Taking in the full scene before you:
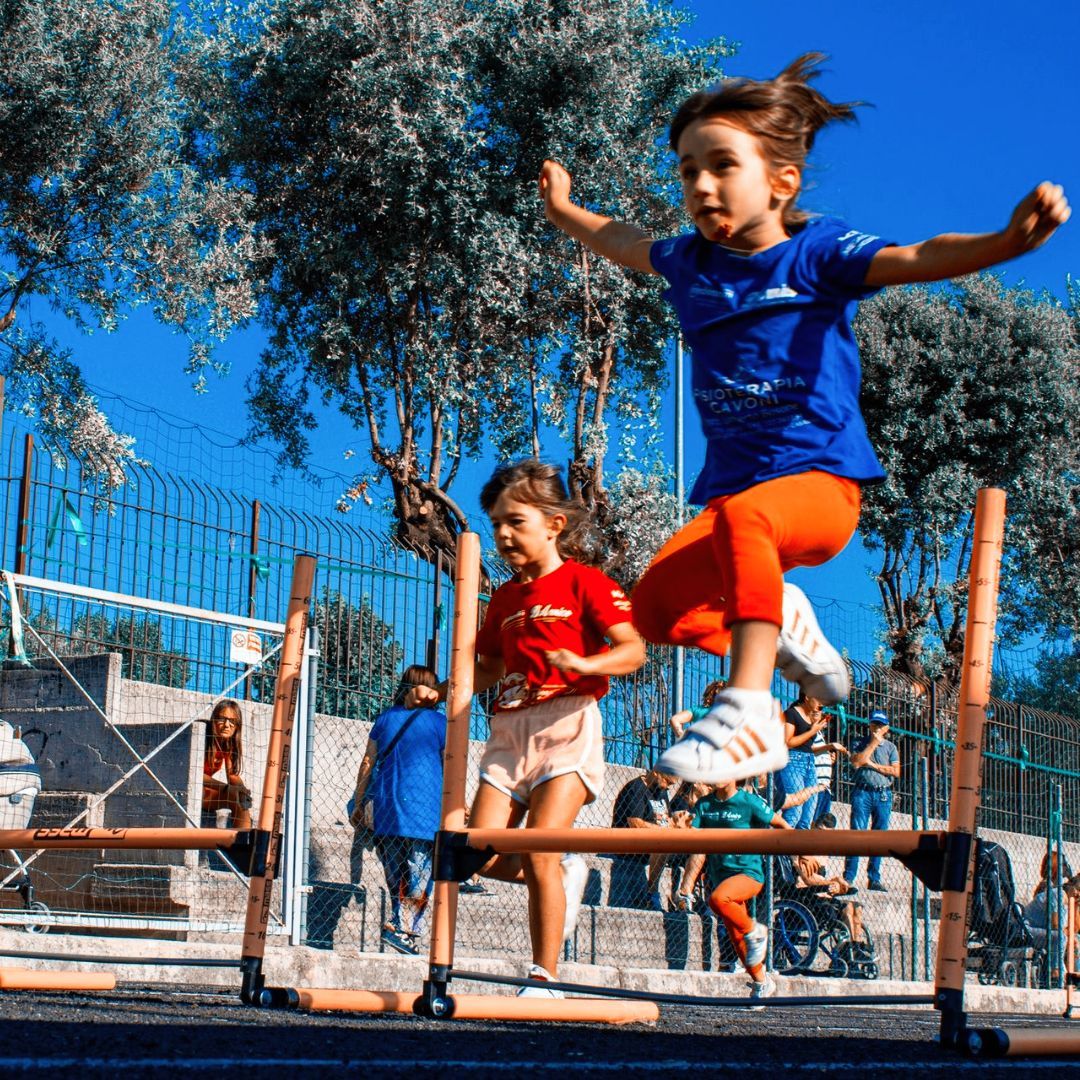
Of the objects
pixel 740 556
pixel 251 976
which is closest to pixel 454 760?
pixel 251 976

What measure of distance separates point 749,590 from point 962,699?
26.3 inches

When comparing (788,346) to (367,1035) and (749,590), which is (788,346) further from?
(367,1035)

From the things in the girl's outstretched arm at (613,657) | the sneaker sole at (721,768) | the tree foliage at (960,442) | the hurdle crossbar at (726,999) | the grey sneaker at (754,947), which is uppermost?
the tree foliage at (960,442)

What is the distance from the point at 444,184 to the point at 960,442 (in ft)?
35.7

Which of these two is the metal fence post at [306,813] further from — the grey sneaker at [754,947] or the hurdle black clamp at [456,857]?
the hurdle black clamp at [456,857]

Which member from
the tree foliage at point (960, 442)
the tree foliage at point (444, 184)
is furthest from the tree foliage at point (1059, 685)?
the tree foliage at point (444, 184)

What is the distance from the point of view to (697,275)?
4211mm

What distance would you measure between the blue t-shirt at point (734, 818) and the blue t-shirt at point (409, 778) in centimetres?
155

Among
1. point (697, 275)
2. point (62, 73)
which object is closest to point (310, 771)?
point (697, 275)

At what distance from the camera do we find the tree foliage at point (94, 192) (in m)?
17.6

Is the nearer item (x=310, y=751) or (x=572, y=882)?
(x=572, y=882)

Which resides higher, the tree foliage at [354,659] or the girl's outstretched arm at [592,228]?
the girl's outstretched arm at [592,228]

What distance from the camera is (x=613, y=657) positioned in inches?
185

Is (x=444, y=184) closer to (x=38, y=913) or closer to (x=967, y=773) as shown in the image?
(x=38, y=913)
